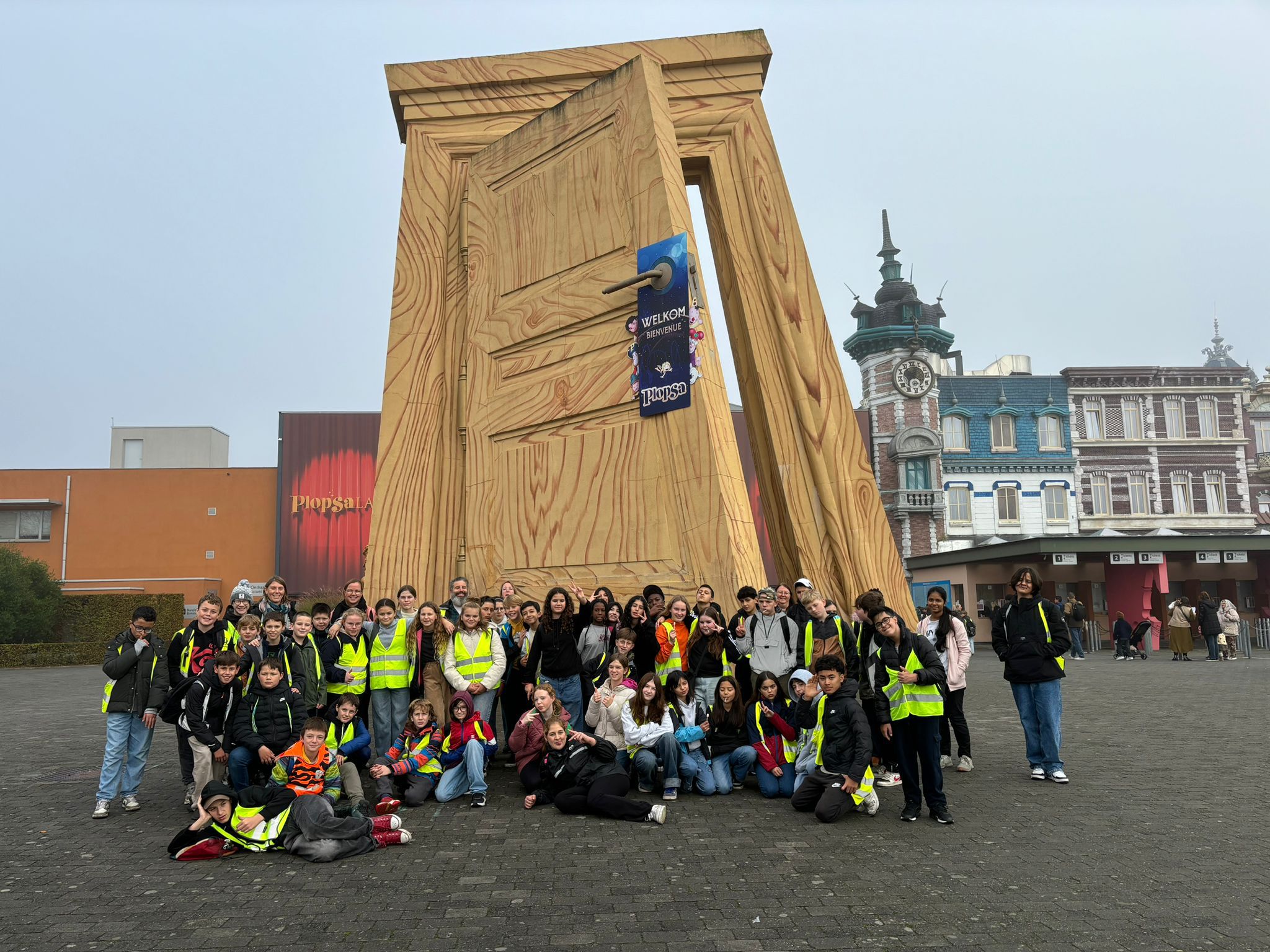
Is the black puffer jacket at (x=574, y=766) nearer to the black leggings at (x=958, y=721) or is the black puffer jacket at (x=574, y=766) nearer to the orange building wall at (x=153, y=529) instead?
the black leggings at (x=958, y=721)

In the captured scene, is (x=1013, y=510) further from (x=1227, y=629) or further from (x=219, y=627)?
(x=219, y=627)

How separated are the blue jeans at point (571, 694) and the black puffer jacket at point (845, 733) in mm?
1940

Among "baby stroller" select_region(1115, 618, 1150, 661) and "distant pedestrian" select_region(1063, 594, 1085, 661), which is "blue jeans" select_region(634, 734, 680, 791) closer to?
"distant pedestrian" select_region(1063, 594, 1085, 661)

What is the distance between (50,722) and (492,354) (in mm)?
7760

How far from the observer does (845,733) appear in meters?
5.63

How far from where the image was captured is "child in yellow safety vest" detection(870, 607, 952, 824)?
205 inches

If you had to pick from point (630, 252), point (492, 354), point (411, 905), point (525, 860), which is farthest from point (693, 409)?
point (411, 905)

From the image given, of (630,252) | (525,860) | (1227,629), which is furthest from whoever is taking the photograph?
(1227,629)

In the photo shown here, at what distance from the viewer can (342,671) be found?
6.49 meters

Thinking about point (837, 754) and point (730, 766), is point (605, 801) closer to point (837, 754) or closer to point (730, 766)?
point (730, 766)

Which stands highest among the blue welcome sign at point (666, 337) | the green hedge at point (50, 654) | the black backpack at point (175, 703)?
the blue welcome sign at point (666, 337)

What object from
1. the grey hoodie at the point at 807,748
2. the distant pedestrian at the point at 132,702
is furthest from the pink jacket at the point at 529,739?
the distant pedestrian at the point at 132,702

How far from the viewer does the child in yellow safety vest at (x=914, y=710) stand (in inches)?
205

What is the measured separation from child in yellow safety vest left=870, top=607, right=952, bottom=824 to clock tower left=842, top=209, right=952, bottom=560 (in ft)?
110
